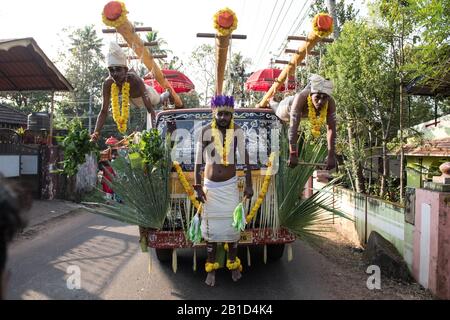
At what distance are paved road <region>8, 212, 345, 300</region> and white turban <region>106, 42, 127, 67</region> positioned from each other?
255 centimetres

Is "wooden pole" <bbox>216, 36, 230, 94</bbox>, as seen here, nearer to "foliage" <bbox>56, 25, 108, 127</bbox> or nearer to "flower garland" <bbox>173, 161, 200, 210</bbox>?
"flower garland" <bbox>173, 161, 200, 210</bbox>

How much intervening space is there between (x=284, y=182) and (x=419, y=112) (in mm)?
7517

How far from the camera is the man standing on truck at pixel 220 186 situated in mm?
4199

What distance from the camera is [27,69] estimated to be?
10578mm

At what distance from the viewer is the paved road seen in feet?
13.9

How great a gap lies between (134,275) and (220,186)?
1779mm

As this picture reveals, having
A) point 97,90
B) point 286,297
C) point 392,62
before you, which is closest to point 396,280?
point 286,297

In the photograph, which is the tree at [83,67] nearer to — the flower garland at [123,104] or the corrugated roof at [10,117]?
the corrugated roof at [10,117]

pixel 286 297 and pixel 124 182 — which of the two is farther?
pixel 124 182

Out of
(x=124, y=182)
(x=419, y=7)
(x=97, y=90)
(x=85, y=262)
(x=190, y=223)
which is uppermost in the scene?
(x=97, y=90)

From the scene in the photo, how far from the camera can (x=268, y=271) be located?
508 cm

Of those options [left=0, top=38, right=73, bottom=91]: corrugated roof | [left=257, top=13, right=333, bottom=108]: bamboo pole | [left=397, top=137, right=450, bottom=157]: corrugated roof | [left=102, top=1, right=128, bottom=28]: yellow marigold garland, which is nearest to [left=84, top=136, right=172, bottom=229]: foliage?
[left=102, top=1, right=128, bottom=28]: yellow marigold garland

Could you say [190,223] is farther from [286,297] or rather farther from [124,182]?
[286,297]

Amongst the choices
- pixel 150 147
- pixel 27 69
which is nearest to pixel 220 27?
pixel 150 147
